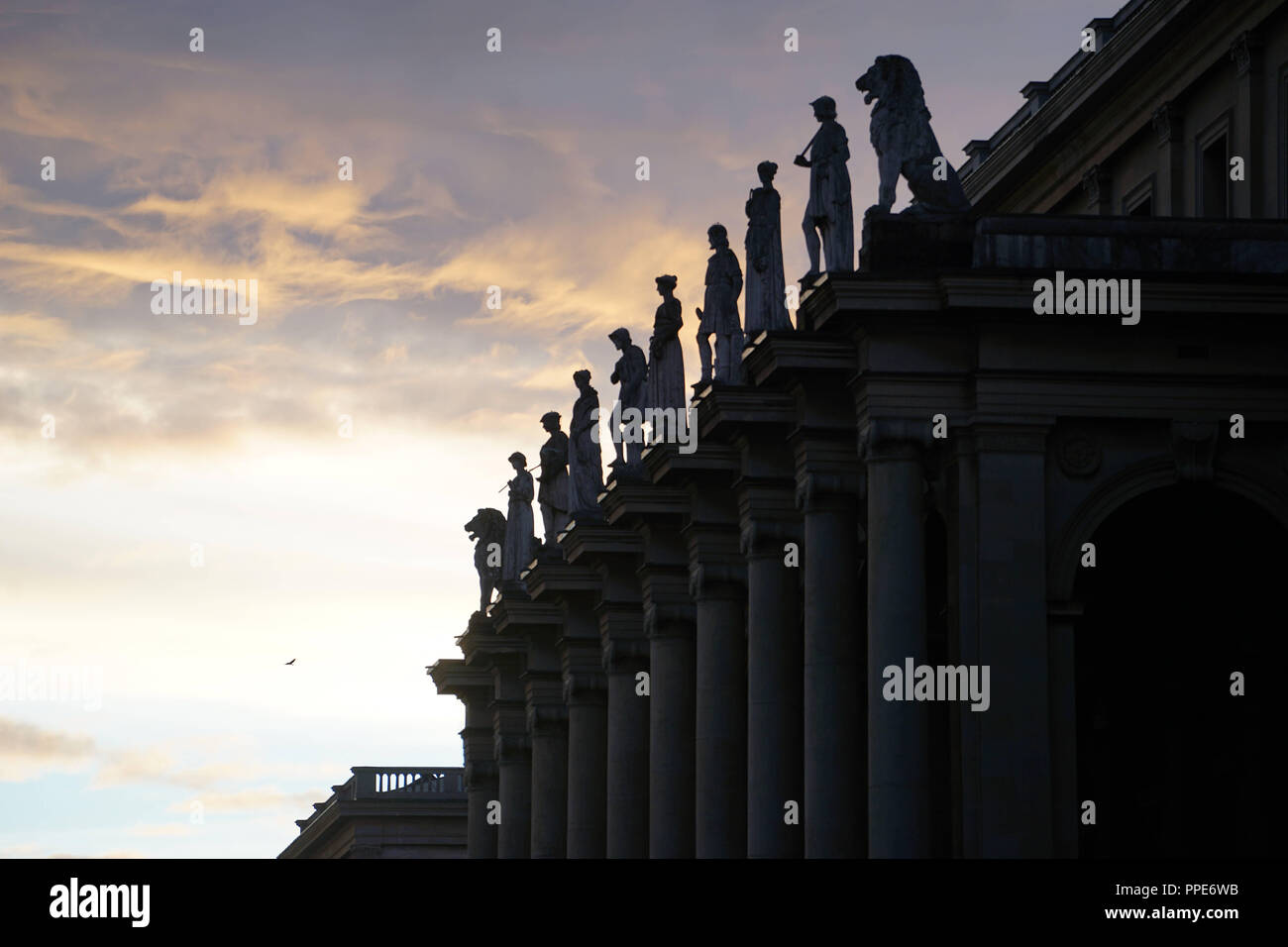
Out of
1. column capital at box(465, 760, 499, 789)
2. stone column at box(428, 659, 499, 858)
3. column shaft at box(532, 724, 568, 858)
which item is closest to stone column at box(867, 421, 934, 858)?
column shaft at box(532, 724, 568, 858)

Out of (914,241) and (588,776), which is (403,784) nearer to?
(588,776)

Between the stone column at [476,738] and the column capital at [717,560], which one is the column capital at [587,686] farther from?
the column capital at [717,560]

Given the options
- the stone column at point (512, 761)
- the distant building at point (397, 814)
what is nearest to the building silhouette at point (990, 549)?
the stone column at point (512, 761)

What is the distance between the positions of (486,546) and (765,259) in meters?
31.6

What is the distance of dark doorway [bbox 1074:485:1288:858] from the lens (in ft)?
170

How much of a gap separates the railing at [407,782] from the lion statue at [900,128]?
2366 inches

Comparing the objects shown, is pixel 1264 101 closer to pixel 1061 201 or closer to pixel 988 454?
pixel 1061 201

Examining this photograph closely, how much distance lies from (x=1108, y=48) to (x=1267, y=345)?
27.6 meters

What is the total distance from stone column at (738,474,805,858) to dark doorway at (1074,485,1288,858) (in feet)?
17.9

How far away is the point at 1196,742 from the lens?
54.1 m

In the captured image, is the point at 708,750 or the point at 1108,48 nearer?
the point at 708,750

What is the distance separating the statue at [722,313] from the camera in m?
55.8
